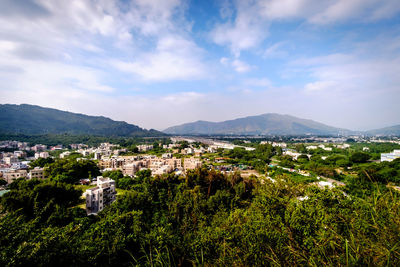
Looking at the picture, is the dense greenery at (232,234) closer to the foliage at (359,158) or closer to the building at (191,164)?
the building at (191,164)

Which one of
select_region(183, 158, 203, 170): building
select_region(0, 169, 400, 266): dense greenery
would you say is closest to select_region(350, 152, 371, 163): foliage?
select_region(183, 158, 203, 170): building

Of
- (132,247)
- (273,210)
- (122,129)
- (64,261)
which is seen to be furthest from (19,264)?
(122,129)

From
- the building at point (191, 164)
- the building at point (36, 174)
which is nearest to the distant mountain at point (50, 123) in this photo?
the building at point (191, 164)

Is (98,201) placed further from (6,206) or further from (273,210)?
(273,210)

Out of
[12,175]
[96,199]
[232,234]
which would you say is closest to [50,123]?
[12,175]

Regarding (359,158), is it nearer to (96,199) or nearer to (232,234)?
(232,234)

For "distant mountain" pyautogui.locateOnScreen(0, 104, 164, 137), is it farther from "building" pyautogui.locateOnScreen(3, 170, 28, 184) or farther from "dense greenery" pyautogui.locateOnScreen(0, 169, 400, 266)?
"dense greenery" pyautogui.locateOnScreen(0, 169, 400, 266)
